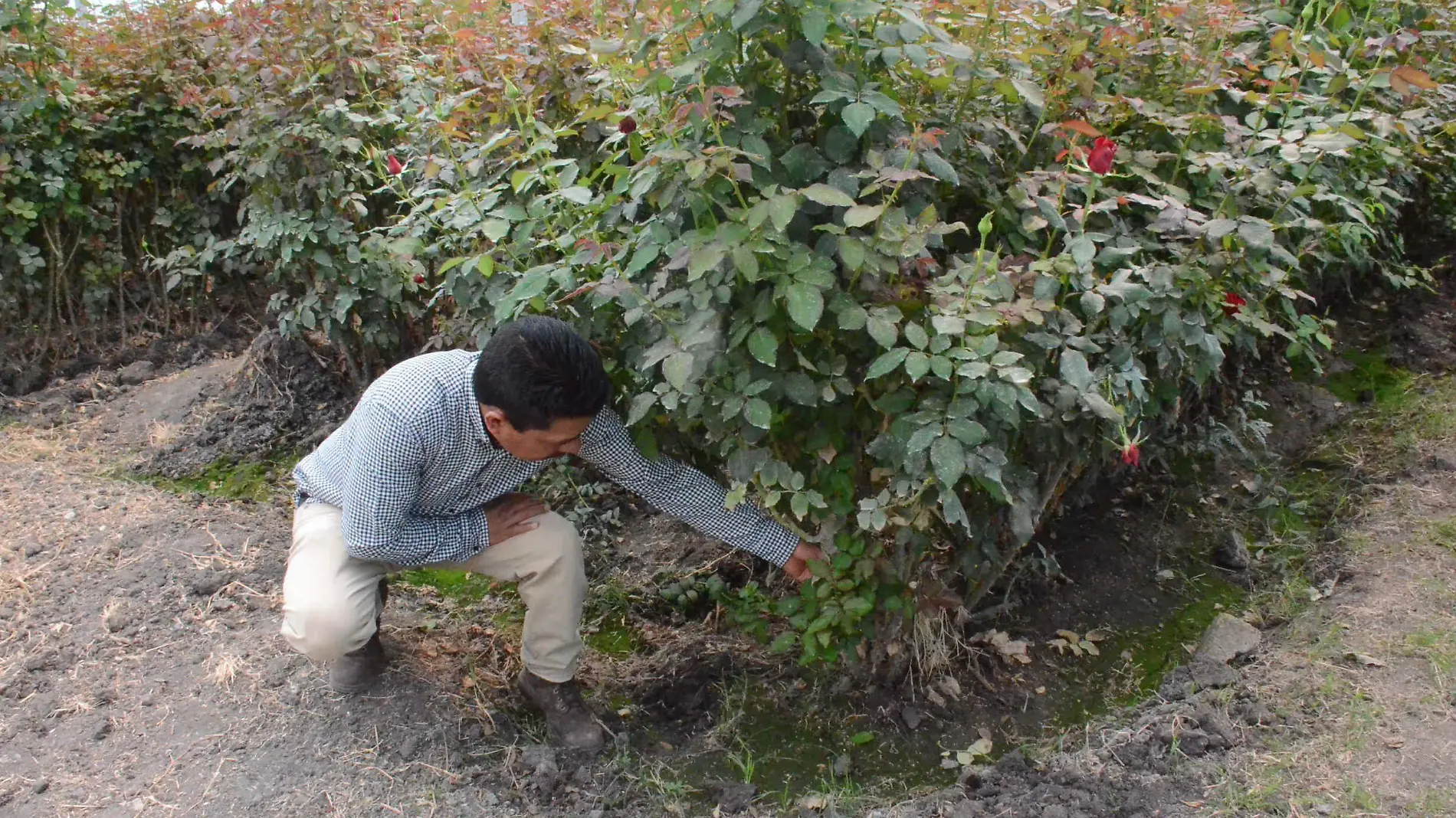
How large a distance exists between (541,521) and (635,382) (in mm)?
458

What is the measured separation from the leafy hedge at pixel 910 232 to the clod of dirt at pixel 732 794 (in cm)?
38

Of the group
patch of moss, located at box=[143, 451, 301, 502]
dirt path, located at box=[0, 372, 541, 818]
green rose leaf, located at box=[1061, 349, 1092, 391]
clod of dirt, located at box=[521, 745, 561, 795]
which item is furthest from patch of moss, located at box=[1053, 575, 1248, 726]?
patch of moss, located at box=[143, 451, 301, 502]

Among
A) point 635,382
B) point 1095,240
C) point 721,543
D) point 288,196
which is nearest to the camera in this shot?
point 1095,240

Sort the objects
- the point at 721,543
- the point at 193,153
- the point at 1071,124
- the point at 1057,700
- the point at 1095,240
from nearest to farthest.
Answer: the point at 1071,124 → the point at 1095,240 → the point at 1057,700 → the point at 721,543 → the point at 193,153

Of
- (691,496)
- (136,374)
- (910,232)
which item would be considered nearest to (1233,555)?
(691,496)

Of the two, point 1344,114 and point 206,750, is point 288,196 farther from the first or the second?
point 1344,114

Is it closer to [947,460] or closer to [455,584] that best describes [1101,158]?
[947,460]

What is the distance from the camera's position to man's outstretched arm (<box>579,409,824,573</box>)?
2596mm

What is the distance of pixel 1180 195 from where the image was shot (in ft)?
7.72

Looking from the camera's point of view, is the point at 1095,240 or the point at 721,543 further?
the point at 721,543

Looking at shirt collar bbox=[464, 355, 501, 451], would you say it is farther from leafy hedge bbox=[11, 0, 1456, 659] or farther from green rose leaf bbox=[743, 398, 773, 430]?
green rose leaf bbox=[743, 398, 773, 430]

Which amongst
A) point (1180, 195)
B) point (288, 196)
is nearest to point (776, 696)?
point (1180, 195)

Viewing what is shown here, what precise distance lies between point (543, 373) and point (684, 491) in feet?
1.92

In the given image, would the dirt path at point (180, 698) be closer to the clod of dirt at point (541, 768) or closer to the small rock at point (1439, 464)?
the clod of dirt at point (541, 768)
